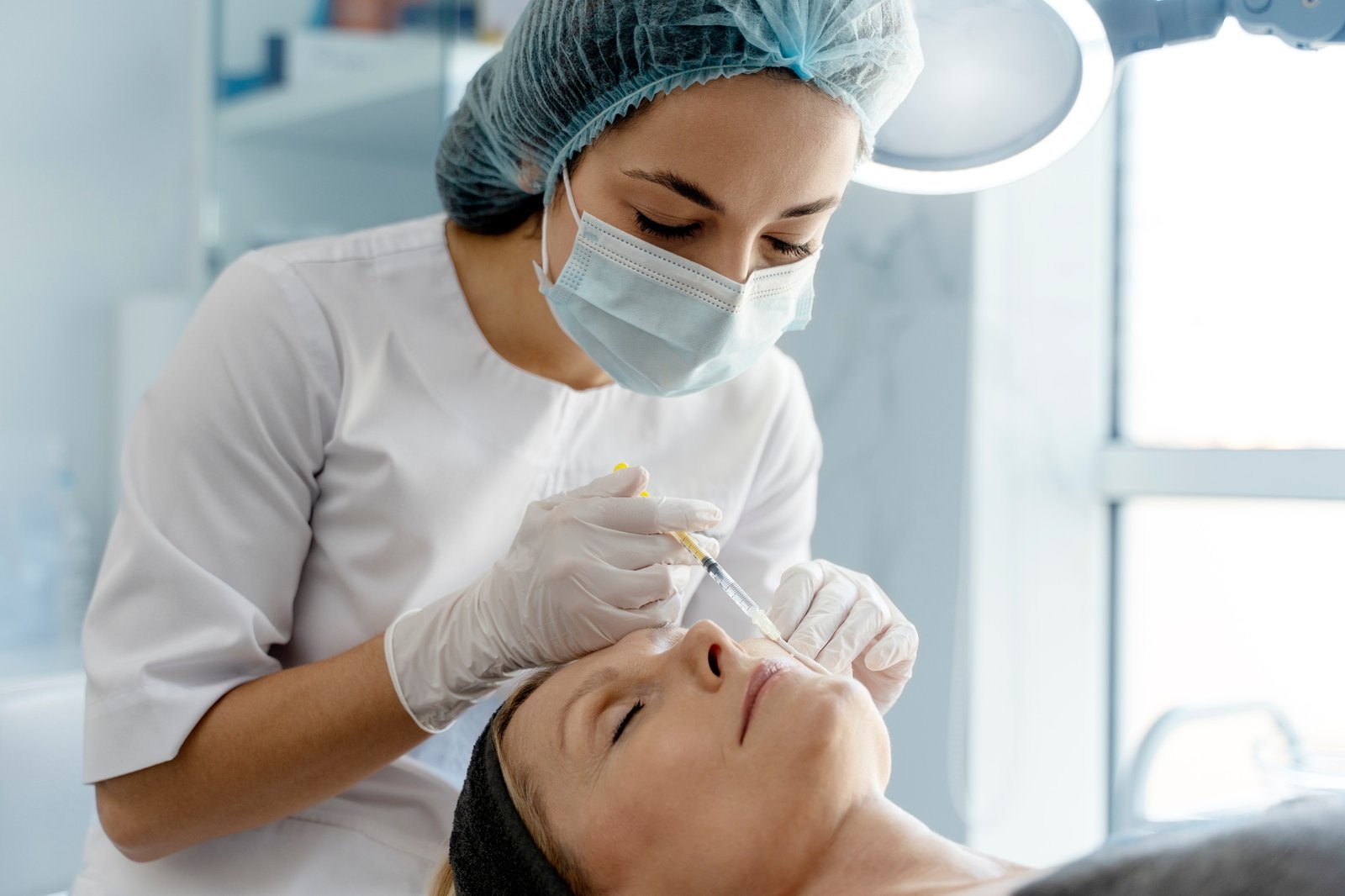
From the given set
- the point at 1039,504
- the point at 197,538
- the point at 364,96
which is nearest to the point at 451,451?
the point at 197,538

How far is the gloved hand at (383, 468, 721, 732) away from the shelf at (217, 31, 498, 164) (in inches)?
63.2

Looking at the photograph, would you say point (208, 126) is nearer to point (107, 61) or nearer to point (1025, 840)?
point (107, 61)

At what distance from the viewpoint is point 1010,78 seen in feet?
3.79

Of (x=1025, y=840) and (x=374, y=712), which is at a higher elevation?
(x=374, y=712)

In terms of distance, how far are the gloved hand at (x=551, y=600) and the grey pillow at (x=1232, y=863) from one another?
0.54m

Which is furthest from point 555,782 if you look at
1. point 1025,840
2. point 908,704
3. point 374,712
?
point 1025,840

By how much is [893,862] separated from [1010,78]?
0.75 metres

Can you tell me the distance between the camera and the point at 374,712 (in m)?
1.18

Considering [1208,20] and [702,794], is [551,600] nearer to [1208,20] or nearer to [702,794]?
[702,794]

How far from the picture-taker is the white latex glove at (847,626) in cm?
126

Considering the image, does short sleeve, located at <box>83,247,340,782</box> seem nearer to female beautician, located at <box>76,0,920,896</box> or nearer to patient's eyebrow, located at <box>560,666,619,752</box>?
female beautician, located at <box>76,0,920,896</box>

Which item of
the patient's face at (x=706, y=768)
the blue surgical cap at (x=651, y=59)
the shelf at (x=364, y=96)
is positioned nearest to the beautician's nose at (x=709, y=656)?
the patient's face at (x=706, y=768)

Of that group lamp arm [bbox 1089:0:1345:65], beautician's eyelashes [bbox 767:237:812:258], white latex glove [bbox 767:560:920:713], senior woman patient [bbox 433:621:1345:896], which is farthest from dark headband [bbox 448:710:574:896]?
lamp arm [bbox 1089:0:1345:65]

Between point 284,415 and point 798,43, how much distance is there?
0.66 meters
